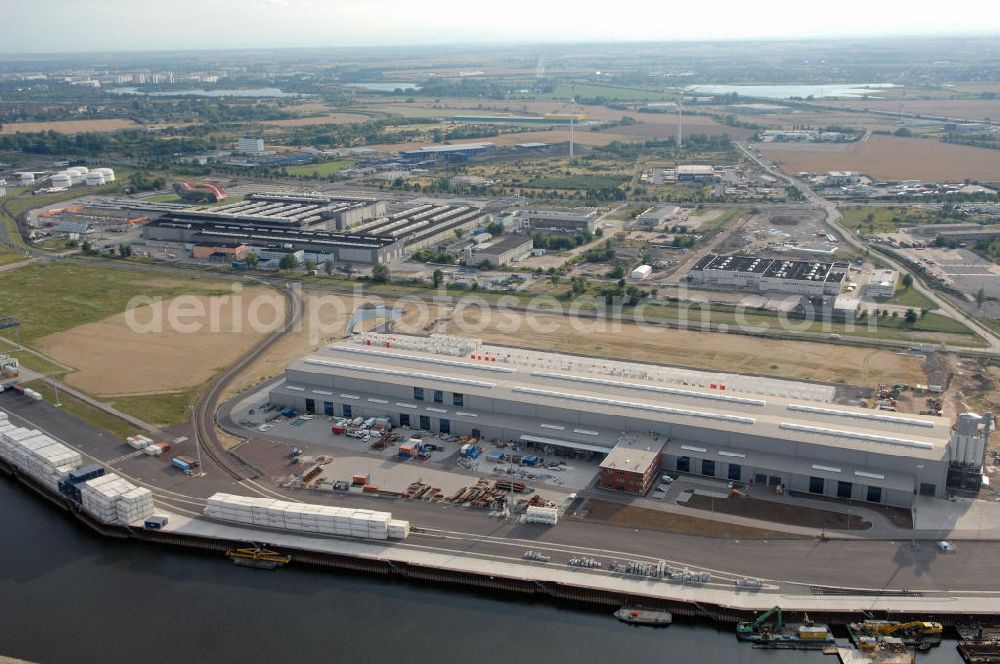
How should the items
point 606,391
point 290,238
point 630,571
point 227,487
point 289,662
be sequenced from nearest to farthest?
point 289,662, point 630,571, point 227,487, point 606,391, point 290,238

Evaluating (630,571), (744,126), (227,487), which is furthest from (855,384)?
(744,126)

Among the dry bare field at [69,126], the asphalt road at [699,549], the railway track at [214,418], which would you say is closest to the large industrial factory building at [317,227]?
the railway track at [214,418]

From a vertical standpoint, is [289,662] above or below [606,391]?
below

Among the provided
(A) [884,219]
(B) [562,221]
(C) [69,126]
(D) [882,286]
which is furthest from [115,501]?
(C) [69,126]

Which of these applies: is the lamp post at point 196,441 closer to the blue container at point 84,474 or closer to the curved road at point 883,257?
the blue container at point 84,474

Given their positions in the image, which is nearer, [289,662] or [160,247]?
[289,662]

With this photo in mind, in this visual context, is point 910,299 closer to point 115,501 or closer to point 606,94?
point 115,501

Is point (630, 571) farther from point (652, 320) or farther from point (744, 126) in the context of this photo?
point (744, 126)
